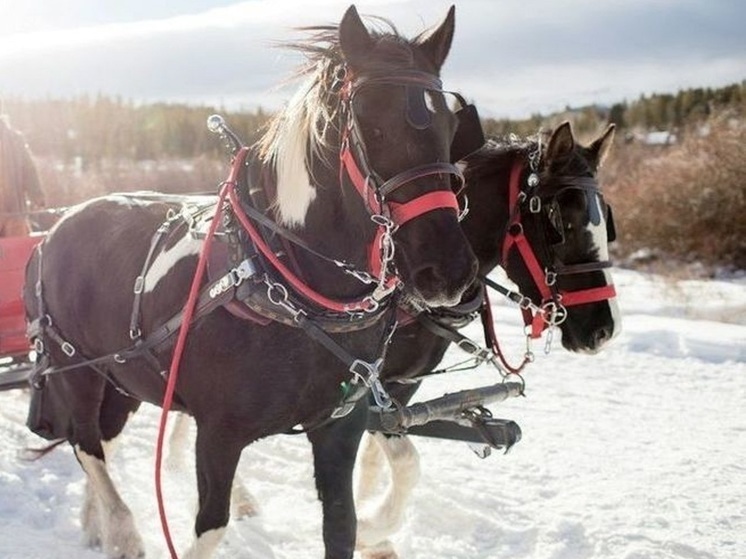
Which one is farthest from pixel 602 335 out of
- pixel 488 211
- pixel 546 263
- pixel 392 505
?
pixel 392 505

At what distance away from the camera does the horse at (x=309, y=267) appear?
8.00ft

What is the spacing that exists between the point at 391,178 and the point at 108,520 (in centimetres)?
230

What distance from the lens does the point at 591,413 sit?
21.2ft

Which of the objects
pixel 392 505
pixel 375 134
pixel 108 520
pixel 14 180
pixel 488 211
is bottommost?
pixel 392 505

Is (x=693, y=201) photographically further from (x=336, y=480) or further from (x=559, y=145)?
(x=336, y=480)

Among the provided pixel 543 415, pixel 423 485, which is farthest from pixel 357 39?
pixel 543 415

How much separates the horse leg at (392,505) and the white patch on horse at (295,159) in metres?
1.75

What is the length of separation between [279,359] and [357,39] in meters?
1.00

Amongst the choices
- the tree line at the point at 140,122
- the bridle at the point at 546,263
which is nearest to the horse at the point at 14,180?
the bridle at the point at 546,263

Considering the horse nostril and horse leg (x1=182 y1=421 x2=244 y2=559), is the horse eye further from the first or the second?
the horse nostril

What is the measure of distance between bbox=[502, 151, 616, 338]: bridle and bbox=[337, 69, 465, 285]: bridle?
1.46m

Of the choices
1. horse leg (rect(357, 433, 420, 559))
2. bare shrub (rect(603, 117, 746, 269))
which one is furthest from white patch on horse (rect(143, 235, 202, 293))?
bare shrub (rect(603, 117, 746, 269))

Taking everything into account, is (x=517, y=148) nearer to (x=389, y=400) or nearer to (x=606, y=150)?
(x=606, y=150)

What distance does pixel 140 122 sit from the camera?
51062 millimetres
